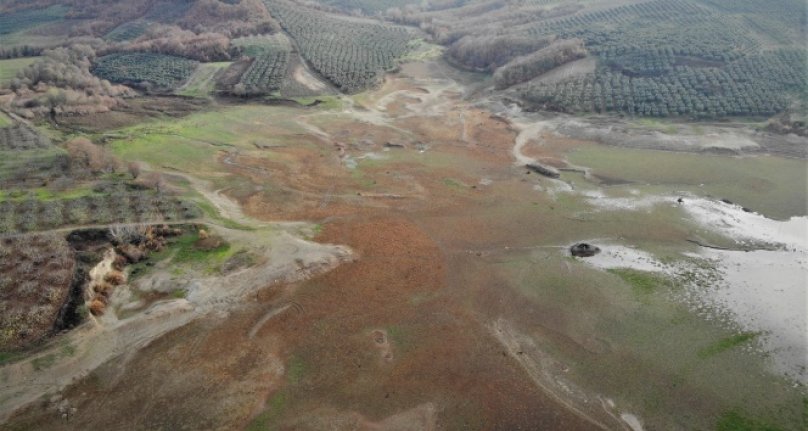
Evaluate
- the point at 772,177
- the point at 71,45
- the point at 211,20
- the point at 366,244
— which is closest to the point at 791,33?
the point at 772,177

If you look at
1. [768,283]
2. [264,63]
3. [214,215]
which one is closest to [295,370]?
[214,215]

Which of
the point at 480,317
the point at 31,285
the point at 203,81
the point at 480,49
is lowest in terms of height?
the point at 480,317

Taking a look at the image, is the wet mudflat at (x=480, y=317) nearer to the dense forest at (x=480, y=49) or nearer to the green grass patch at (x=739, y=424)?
the green grass patch at (x=739, y=424)

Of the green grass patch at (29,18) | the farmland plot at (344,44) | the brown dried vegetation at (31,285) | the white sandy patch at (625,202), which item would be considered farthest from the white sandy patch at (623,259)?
the green grass patch at (29,18)

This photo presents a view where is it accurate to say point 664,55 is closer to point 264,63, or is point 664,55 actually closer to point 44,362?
point 264,63

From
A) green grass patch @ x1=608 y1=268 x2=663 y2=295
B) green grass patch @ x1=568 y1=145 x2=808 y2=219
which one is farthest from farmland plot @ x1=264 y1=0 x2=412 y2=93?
green grass patch @ x1=608 y1=268 x2=663 y2=295
